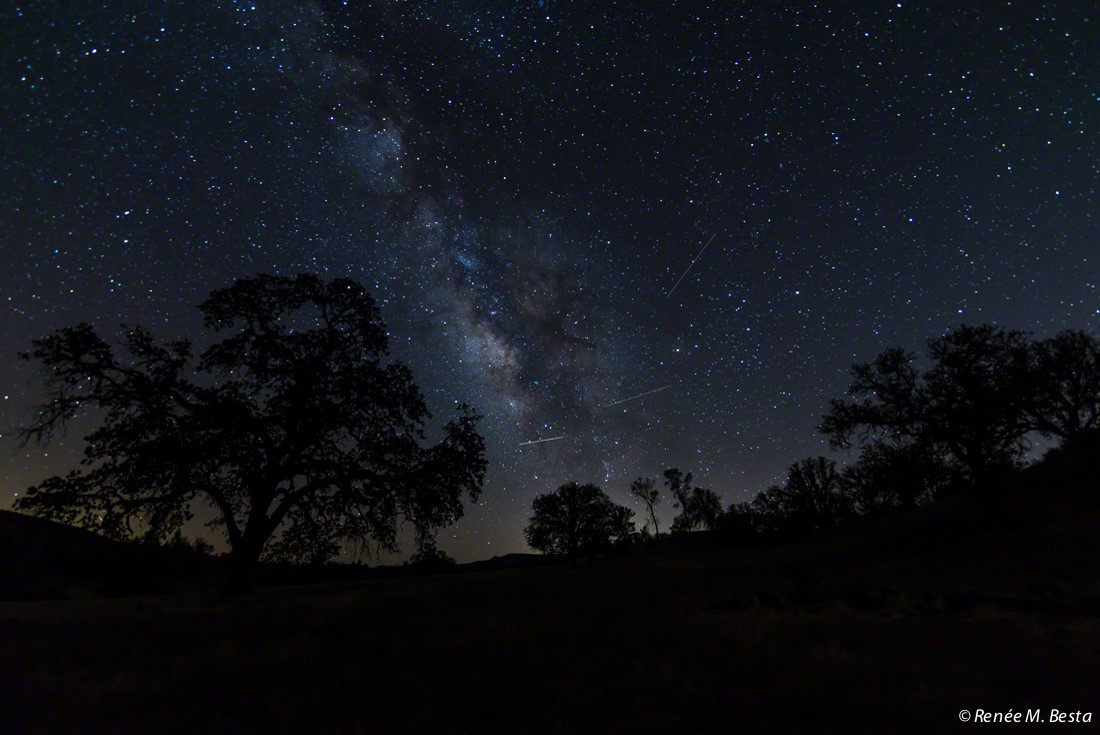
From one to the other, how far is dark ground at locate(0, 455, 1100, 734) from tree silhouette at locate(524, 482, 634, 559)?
6598cm

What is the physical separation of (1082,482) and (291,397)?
121ft

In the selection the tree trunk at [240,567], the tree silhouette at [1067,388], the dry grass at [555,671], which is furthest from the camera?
the tree silhouette at [1067,388]

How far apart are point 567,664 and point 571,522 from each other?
74.5m

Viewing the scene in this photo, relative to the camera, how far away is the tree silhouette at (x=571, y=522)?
254 ft

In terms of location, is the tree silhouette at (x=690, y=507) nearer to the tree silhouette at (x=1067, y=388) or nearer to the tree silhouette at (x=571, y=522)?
the tree silhouette at (x=571, y=522)

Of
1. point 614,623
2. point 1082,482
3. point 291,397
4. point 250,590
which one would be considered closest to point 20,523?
point 250,590

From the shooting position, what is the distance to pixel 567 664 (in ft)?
22.2

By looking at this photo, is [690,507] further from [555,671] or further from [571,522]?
[555,671]

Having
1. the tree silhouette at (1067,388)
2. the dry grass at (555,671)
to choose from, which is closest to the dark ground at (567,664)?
the dry grass at (555,671)

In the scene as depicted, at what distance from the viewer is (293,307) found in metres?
20.2

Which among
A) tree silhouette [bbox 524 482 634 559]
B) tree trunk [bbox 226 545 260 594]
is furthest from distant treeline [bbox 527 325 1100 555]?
tree silhouette [bbox 524 482 634 559]

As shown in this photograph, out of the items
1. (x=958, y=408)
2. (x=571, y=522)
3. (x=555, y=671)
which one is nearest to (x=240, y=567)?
(x=555, y=671)

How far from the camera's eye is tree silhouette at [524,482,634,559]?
254 feet

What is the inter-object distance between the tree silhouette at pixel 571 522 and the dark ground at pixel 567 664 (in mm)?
65976
